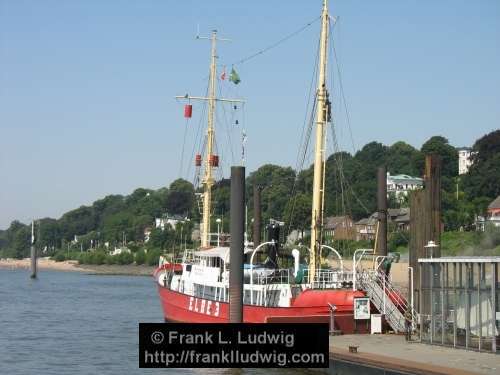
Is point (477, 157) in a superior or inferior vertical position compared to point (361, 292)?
superior

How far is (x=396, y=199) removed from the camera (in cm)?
15188

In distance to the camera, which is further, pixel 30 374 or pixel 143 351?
pixel 30 374

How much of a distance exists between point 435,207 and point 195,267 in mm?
17789

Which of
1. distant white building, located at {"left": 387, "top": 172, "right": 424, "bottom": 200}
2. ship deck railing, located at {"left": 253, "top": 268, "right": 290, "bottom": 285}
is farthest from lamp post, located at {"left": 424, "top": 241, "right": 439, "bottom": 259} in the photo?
distant white building, located at {"left": 387, "top": 172, "right": 424, "bottom": 200}

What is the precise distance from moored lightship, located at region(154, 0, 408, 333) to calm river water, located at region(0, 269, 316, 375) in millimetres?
3674

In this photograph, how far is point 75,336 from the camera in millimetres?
47531

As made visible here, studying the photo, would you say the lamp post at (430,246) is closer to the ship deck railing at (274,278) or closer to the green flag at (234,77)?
the ship deck railing at (274,278)

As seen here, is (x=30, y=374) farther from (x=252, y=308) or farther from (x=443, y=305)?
(x=443, y=305)

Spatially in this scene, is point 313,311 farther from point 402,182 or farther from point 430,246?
point 402,182

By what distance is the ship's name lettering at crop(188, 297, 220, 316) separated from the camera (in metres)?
42.9

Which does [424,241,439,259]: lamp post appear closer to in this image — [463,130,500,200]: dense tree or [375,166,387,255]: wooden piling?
[375,166,387,255]: wooden piling

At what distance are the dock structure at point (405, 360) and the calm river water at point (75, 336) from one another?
119 inches

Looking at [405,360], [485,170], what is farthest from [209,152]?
[485,170]

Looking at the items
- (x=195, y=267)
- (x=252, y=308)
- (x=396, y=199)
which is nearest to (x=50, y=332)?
(x=195, y=267)
